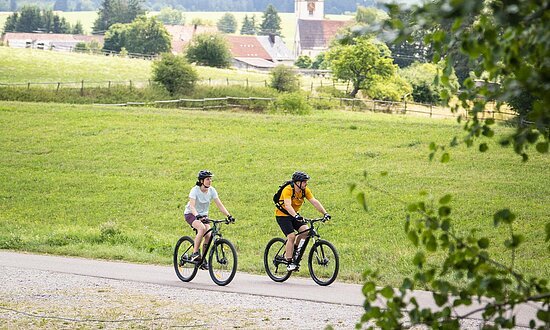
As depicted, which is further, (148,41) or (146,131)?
(148,41)

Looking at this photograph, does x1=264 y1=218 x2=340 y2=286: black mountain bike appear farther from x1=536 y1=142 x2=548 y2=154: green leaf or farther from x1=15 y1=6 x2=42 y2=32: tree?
x1=15 y1=6 x2=42 y2=32: tree

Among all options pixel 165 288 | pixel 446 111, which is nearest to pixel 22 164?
pixel 165 288

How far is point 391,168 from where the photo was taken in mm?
35969

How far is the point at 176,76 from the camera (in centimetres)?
6844

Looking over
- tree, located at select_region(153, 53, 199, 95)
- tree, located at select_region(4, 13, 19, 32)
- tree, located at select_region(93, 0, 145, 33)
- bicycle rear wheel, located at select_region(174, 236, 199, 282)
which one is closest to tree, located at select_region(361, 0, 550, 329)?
bicycle rear wheel, located at select_region(174, 236, 199, 282)

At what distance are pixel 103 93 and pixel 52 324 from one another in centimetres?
5398

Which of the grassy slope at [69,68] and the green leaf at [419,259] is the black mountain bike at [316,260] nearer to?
the green leaf at [419,259]

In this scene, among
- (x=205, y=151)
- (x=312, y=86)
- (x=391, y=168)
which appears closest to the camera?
(x=391, y=168)

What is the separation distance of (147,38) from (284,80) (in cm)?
4905

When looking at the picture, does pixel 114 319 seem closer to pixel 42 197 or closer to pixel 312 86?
pixel 42 197

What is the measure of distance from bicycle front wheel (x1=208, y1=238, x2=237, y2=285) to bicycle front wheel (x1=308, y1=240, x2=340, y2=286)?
1.36 meters

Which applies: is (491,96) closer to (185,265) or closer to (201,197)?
(201,197)

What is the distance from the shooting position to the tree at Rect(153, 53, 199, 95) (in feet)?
224

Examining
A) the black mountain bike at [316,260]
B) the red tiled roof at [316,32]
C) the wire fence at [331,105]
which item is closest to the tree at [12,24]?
the red tiled roof at [316,32]
